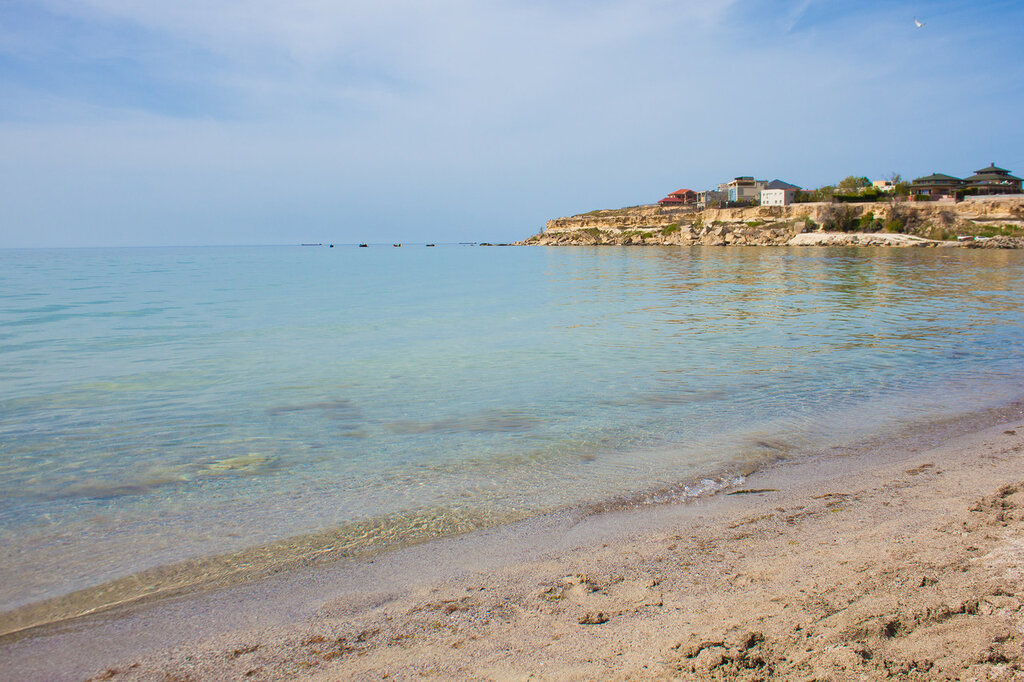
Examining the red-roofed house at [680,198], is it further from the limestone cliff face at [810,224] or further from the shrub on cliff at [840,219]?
the shrub on cliff at [840,219]

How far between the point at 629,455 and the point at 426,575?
3.13m

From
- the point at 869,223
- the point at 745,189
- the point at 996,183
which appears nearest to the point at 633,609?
the point at 869,223

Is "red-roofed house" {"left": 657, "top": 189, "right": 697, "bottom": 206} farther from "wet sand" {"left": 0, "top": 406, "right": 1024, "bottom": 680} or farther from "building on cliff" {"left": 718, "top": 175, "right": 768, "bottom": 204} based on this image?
"wet sand" {"left": 0, "top": 406, "right": 1024, "bottom": 680}

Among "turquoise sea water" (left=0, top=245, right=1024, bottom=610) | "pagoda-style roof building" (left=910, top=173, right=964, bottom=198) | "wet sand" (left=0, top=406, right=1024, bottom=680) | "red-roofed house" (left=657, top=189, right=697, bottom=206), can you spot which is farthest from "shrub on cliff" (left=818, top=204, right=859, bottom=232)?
"wet sand" (left=0, top=406, right=1024, bottom=680)

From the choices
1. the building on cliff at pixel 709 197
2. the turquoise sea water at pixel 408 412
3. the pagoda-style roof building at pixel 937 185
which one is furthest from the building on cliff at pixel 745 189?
the turquoise sea water at pixel 408 412

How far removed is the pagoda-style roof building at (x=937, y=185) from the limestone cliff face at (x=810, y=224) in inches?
611

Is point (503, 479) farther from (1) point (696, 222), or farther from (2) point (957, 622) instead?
(1) point (696, 222)

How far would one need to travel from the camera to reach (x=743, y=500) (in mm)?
5285

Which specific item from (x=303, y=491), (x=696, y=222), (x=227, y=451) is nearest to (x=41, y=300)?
(x=227, y=451)

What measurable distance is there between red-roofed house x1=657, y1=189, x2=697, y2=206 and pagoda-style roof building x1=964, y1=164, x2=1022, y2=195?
62003 millimetres

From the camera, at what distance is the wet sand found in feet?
9.55

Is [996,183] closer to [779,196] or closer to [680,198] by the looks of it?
[779,196]

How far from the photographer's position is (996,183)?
9019cm

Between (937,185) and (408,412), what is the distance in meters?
115
